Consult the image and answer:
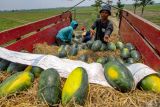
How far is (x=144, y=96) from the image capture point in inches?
145

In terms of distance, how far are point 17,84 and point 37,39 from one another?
472cm

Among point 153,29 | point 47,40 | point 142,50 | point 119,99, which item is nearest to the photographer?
point 119,99

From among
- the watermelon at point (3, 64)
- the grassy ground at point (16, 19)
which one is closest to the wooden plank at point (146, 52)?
the watermelon at point (3, 64)

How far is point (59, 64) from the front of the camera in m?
4.41

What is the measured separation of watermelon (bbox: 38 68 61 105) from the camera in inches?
141

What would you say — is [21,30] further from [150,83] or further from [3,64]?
[150,83]

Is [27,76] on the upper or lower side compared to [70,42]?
upper

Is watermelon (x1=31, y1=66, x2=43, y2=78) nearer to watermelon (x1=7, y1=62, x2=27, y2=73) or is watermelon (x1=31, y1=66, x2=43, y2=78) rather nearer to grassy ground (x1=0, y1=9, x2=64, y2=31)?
watermelon (x1=7, y1=62, x2=27, y2=73)

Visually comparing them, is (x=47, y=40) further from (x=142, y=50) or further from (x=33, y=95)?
(x=33, y=95)

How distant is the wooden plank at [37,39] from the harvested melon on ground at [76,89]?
2810 mm

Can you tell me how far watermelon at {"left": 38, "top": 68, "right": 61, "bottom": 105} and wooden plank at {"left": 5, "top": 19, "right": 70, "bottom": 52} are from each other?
248 centimetres

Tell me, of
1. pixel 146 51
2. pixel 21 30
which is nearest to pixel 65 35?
pixel 21 30

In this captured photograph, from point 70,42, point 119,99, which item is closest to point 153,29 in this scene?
point 119,99

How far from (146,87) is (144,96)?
269 millimetres
